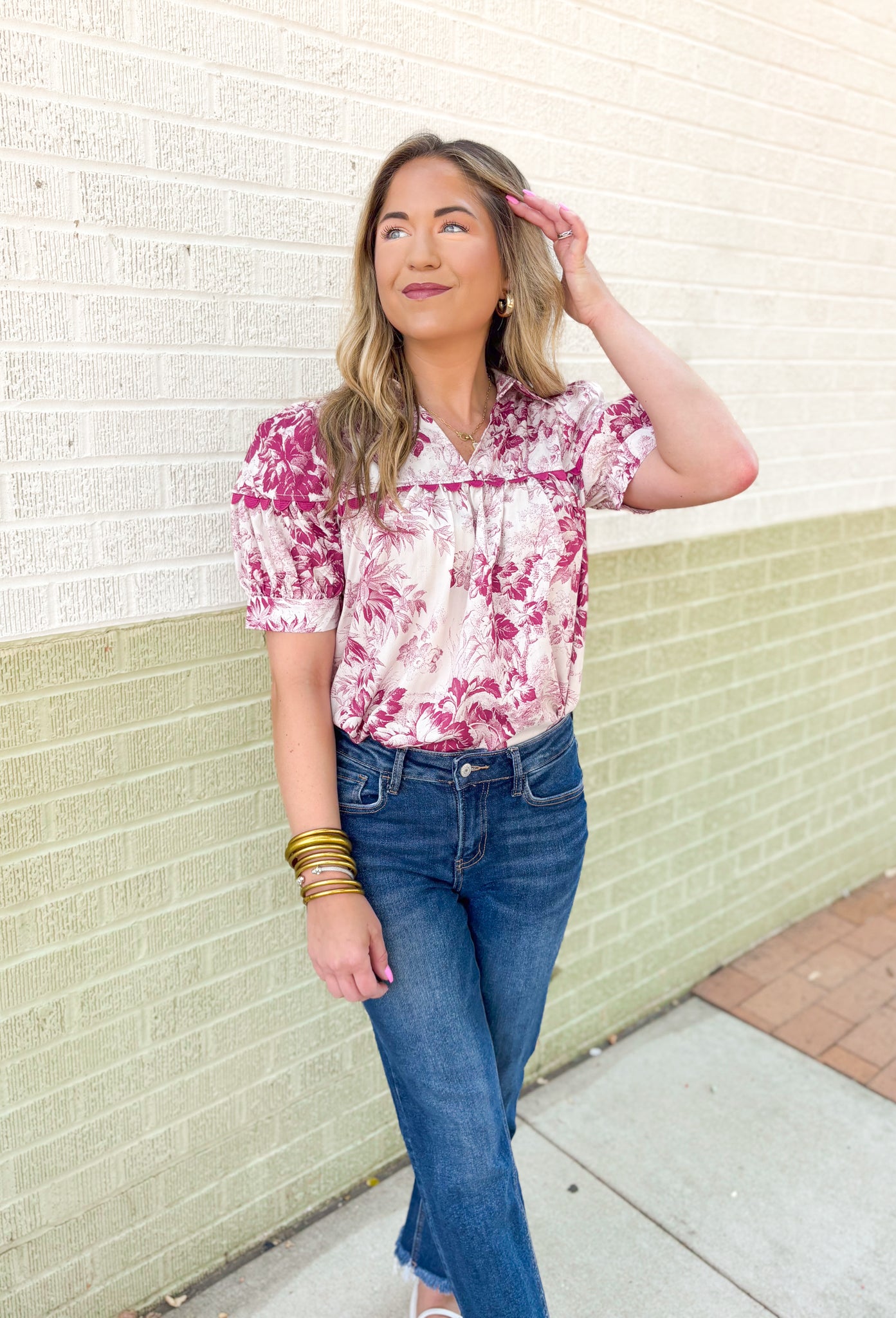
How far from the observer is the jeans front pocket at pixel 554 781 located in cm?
185

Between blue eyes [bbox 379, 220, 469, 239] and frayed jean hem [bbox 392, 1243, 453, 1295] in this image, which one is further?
frayed jean hem [bbox 392, 1243, 453, 1295]

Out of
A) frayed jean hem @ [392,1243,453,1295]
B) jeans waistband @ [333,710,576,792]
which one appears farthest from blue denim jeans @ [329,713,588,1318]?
frayed jean hem @ [392,1243,453,1295]

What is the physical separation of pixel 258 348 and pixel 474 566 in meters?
0.70

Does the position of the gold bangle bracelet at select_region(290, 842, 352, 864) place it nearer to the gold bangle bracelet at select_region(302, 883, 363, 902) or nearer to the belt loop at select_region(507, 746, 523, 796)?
the gold bangle bracelet at select_region(302, 883, 363, 902)

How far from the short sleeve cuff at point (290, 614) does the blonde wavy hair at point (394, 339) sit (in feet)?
0.51

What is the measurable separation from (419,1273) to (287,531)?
1.48 metres

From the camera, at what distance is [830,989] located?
349 cm

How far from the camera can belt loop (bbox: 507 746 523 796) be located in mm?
1822

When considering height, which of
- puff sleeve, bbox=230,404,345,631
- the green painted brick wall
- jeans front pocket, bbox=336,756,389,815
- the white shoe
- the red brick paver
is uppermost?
puff sleeve, bbox=230,404,345,631

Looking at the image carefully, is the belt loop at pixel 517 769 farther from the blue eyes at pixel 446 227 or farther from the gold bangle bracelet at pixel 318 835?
the blue eyes at pixel 446 227

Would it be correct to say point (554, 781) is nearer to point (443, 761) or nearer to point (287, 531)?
point (443, 761)

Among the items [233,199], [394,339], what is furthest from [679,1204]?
[233,199]

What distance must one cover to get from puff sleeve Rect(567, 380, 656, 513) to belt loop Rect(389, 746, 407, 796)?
58cm

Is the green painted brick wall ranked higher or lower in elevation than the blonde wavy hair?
lower
